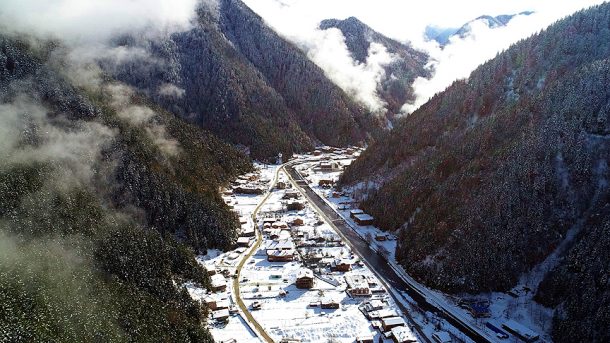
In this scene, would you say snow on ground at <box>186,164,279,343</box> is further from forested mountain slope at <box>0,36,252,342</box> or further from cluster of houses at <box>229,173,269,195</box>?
forested mountain slope at <box>0,36,252,342</box>

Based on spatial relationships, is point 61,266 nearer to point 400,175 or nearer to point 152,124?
point 152,124

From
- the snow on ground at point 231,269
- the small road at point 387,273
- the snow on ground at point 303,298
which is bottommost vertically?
the snow on ground at point 231,269

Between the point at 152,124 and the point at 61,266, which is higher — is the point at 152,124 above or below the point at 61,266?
above

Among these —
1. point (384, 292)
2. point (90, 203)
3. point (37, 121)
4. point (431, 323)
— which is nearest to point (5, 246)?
point (90, 203)

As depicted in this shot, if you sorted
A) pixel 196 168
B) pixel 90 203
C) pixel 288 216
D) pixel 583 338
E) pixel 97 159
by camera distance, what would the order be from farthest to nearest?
pixel 196 168
pixel 288 216
pixel 97 159
pixel 90 203
pixel 583 338

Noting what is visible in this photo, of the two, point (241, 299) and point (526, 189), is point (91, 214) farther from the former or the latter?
point (526, 189)

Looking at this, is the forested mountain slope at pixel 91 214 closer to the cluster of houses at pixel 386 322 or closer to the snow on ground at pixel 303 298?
the snow on ground at pixel 303 298

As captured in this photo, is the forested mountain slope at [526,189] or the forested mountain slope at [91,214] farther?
the forested mountain slope at [526,189]

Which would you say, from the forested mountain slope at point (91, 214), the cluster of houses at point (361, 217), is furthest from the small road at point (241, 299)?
the cluster of houses at point (361, 217)
